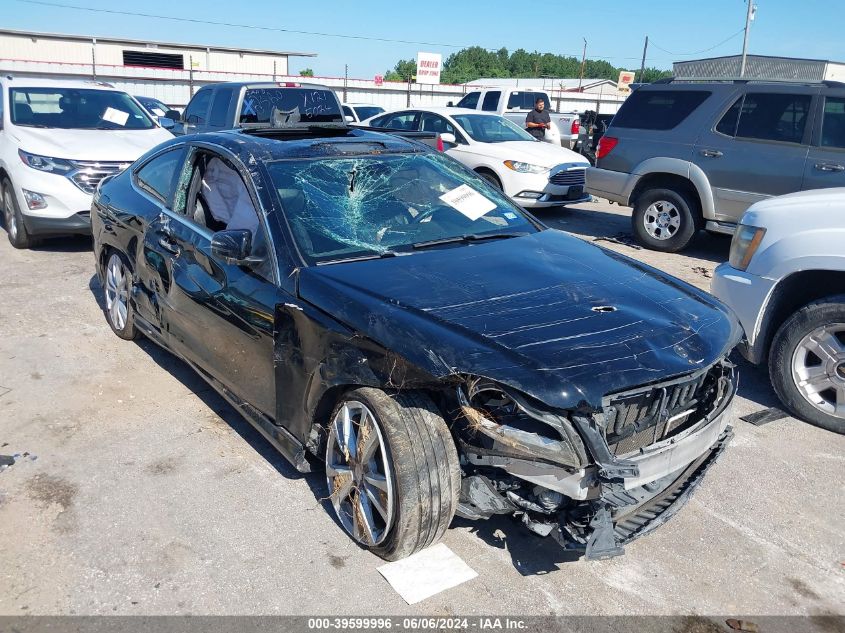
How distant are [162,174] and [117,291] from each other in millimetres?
1158

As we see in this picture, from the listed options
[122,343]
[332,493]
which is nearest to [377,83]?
[122,343]

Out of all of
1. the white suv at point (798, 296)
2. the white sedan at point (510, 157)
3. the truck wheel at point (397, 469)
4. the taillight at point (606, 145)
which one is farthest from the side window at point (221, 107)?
the truck wheel at point (397, 469)

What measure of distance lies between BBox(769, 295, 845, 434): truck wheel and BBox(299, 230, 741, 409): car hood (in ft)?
4.03

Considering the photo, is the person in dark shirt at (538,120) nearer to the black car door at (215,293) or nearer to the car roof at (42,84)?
the car roof at (42,84)

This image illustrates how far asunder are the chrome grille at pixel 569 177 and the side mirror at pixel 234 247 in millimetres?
7845

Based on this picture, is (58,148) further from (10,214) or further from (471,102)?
(471,102)

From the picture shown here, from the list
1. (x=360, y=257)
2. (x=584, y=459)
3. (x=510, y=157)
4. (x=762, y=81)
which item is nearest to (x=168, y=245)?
(x=360, y=257)

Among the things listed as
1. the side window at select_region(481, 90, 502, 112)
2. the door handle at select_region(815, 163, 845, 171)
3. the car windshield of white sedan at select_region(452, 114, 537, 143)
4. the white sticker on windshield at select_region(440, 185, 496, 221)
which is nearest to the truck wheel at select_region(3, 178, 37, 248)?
the white sticker on windshield at select_region(440, 185, 496, 221)

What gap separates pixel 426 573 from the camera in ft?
9.91

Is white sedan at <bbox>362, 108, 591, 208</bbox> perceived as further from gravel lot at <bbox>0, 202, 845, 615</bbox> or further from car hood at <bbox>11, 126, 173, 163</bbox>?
gravel lot at <bbox>0, 202, 845, 615</bbox>

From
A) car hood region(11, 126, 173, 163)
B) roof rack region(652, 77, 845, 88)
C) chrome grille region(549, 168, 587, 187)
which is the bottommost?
chrome grille region(549, 168, 587, 187)

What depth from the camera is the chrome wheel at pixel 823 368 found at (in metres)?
4.31

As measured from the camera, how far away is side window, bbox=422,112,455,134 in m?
11.7

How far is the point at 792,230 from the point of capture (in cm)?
449
